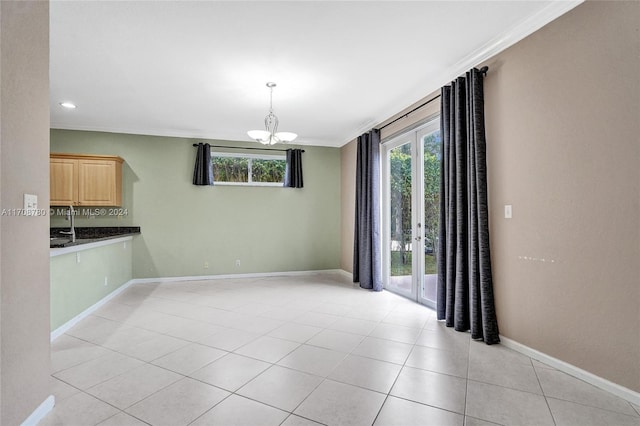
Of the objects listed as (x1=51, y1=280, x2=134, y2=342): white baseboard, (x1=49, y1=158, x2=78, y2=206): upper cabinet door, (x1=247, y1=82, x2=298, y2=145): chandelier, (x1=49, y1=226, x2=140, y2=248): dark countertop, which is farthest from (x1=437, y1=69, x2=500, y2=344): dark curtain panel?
(x1=49, y1=158, x2=78, y2=206): upper cabinet door

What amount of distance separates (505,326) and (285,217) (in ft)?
15.1

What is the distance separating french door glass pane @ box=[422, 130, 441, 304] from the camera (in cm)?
423

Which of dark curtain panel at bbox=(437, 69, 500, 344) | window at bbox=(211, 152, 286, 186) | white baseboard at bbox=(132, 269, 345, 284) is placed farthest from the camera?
window at bbox=(211, 152, 286, 186)

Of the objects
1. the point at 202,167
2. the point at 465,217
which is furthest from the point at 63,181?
the point at 465,217

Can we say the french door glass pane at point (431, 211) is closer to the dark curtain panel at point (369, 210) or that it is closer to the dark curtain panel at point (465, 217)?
the dark curtain panel at point (465, 217)

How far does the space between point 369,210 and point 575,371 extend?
11.7 ft

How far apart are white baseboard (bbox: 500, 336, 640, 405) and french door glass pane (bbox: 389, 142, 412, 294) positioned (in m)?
1.99

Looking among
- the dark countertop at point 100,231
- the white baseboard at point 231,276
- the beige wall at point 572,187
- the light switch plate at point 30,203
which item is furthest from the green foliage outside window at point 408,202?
the dark countertop at point 100,231

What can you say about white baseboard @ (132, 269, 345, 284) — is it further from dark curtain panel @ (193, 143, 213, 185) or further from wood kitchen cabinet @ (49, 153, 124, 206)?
dark curtain panel @ (193, 143, 213, 185)

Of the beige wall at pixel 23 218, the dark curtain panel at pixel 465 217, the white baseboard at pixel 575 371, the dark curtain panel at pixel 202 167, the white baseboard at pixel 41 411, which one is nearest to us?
the beige wall at pixel 23 218

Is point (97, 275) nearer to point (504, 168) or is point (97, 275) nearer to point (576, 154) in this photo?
point (504, 168)

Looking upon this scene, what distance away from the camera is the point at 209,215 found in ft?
20.8

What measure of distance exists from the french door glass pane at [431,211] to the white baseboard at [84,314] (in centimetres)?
433

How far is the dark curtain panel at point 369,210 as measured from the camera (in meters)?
5.44
